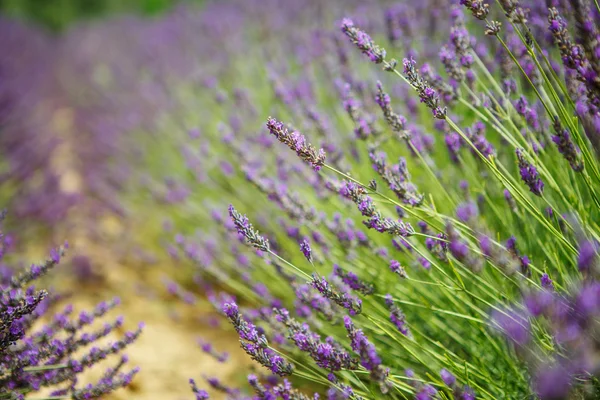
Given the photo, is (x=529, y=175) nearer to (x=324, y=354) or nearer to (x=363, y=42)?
(x=363, y=42)

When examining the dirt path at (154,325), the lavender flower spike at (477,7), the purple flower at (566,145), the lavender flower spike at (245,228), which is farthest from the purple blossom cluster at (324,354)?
the dirt path at (154,325)

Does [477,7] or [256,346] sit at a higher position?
[477,7]

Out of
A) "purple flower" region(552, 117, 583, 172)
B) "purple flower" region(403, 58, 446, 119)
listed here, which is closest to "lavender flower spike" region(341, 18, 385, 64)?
"purple flower" region(403, 58, 446, 119)

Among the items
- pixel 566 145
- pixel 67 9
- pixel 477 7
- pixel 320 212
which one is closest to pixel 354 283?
pixel 320 212

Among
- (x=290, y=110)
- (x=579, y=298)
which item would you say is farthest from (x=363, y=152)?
(x=579, y=298)

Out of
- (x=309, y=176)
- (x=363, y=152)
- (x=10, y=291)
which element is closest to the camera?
(x=10, y=291)

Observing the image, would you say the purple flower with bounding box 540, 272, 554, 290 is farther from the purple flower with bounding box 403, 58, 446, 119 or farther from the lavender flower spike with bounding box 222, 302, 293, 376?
the lavender flower spike with bounding box 222, 302, 293, 376

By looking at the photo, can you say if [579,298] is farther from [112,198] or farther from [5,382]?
[112,198]

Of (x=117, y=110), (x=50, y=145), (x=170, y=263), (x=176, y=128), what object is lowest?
(x=170, y=263)

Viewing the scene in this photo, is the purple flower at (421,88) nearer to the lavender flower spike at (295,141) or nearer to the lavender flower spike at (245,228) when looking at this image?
the lavender flower spike at (295,141)
